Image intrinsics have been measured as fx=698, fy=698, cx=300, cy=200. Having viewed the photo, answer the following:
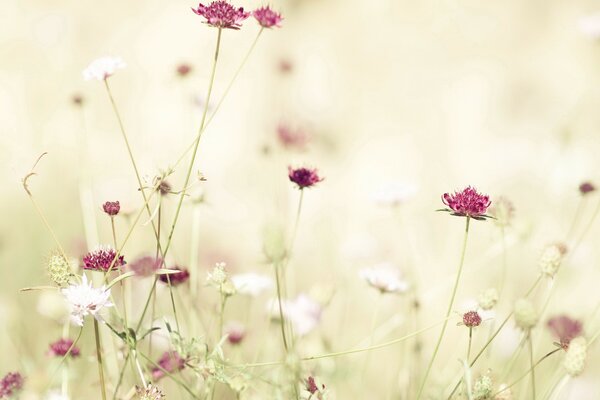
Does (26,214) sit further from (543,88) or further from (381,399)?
(543,88)

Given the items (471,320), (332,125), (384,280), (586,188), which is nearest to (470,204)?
(471,320)

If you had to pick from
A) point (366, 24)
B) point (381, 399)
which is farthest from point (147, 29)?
point (381, 399)

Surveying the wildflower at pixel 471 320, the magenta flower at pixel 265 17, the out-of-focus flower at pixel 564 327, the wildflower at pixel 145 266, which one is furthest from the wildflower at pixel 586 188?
the wildflower at pixel 145 266

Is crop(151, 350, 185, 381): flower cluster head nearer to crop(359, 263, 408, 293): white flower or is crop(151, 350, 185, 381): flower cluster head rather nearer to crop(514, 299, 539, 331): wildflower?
crop(359, 263, 408, 293): white flower

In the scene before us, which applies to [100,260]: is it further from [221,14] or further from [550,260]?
[550,260]

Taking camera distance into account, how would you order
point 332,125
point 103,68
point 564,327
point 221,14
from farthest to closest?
point 332,125 < point 564,327 < point 103,68 < point 221,14

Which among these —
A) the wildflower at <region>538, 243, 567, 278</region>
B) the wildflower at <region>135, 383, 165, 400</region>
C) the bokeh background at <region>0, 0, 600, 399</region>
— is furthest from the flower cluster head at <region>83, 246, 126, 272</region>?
the bokeh background at <region>0, 0, 600, 399</region>

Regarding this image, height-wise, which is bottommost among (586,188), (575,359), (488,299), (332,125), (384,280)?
(575,359)
